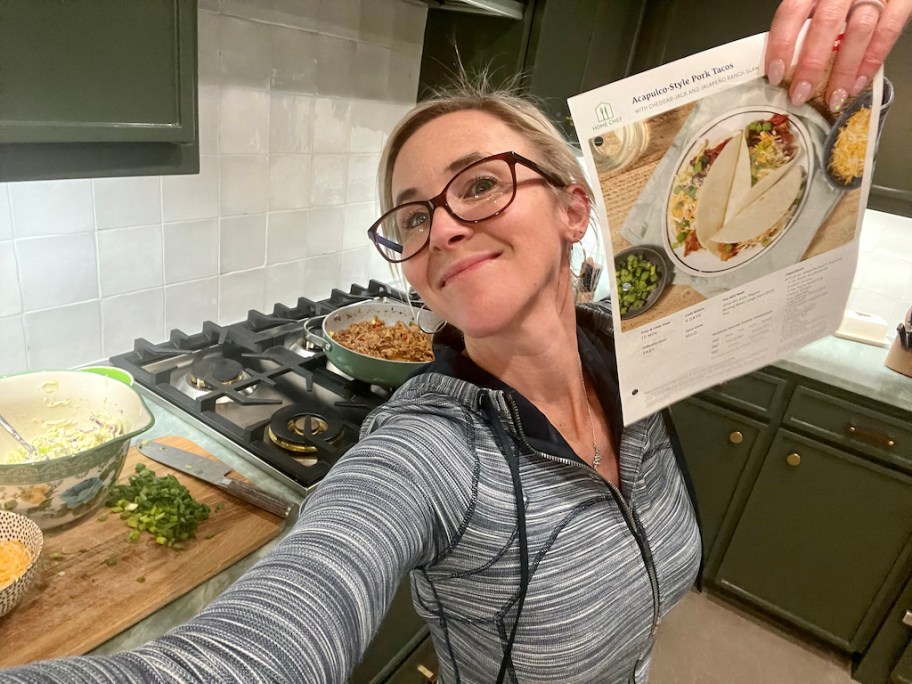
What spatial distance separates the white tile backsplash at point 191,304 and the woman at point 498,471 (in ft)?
2.54

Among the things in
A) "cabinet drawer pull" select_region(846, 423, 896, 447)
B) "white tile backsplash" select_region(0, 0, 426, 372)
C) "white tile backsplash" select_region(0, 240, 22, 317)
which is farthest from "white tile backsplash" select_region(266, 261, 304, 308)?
"cabinet drawer pull" select_region(846, 423, 896, 447)

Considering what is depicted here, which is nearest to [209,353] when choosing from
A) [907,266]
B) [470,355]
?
[470,355]

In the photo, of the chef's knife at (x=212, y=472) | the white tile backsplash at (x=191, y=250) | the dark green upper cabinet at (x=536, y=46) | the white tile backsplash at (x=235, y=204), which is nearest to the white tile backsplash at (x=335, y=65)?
the white tile backsplash at (x=235, y=204)

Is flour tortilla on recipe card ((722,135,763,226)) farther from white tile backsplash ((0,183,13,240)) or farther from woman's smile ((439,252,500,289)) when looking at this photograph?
white tile backsplash ((0,183,13,240))

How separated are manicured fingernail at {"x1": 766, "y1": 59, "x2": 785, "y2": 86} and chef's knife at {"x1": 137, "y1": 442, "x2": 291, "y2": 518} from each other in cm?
90

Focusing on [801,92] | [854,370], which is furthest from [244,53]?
[854,370]

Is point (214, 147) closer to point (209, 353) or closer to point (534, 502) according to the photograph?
point (209, 353)

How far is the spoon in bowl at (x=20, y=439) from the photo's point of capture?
886 mm

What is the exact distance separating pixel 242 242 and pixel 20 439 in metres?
0.79

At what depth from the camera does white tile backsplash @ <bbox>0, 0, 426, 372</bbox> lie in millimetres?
1175

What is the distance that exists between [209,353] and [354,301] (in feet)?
1.68

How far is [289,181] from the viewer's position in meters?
1.60

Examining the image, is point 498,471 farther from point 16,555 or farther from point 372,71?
point 372,71

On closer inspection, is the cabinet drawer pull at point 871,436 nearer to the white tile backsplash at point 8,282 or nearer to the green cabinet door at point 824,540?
the green cabinet door at point 824,540
